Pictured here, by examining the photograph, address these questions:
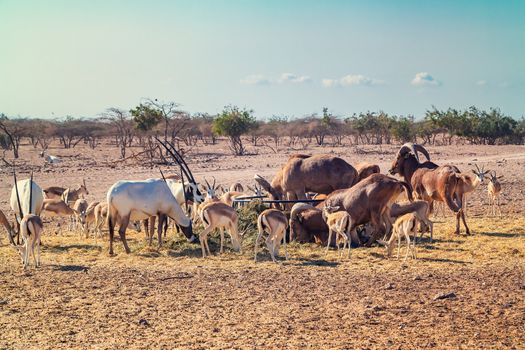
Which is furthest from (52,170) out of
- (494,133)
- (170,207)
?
(494,133)

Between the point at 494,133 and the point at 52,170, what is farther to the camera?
the point at 494,133

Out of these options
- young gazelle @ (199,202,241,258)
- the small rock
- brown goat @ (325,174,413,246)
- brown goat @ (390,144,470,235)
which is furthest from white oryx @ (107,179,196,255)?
the small rock

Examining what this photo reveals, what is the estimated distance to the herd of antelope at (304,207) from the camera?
12.9 metres

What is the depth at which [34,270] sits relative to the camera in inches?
490

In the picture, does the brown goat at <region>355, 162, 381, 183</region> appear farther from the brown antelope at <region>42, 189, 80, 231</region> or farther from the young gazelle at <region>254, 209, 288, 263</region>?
the brown antelope at <region>42, 189, 80, 231</region>

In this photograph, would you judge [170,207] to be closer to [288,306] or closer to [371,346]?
[288,306]

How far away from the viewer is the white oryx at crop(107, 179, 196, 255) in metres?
14.9

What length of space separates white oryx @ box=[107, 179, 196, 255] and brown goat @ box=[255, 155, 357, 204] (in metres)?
3.31

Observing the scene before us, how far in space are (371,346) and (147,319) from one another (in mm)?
2945

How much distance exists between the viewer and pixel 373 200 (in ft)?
46.1

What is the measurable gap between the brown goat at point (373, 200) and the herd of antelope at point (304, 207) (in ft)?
0.07

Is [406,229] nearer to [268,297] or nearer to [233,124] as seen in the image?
[268,297]

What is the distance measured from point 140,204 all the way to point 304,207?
3.51m

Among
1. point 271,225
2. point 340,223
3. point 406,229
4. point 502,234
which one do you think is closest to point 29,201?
point 271,225
